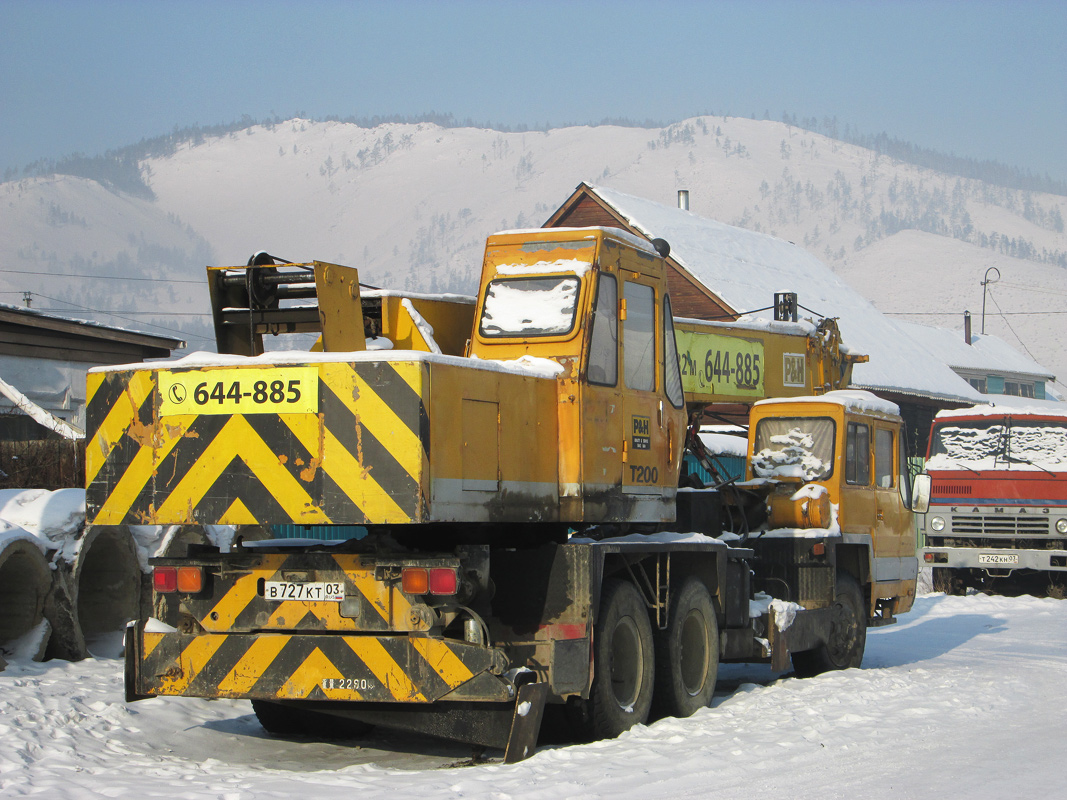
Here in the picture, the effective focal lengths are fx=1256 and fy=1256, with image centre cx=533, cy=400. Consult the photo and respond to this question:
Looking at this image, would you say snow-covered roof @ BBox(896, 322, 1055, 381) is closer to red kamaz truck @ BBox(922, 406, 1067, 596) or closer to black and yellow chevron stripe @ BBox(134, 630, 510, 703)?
red kamaz truck @ BBox(922, 406, 1067, 596)

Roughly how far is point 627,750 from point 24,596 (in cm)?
516

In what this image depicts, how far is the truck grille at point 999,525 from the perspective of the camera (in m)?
19.1

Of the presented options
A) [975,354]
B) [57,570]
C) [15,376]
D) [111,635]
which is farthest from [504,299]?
[975,354]

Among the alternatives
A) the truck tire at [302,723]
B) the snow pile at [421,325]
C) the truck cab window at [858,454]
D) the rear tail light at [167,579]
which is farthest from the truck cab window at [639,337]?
the truck cab window at [858,454]

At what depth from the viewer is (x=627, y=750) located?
735cm

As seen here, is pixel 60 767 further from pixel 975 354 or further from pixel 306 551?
pixel 975 354

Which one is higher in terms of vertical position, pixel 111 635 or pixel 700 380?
pixel 700 380

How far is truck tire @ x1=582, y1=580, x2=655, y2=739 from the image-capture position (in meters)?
7.67

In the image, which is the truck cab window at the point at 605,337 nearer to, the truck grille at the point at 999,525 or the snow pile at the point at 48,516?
the snow pile at the point at 48,516

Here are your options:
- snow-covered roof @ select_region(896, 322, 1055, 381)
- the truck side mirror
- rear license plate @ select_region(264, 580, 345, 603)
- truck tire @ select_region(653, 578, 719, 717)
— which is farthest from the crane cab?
snow-covered roof @ select_region(896, 322, 1055, 381)

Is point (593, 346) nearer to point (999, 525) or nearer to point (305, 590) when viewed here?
point (305, 590)

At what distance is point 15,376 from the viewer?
62.7 feet

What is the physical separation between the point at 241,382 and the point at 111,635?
506 cm

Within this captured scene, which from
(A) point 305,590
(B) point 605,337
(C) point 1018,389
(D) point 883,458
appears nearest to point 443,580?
(A) point 305,590
